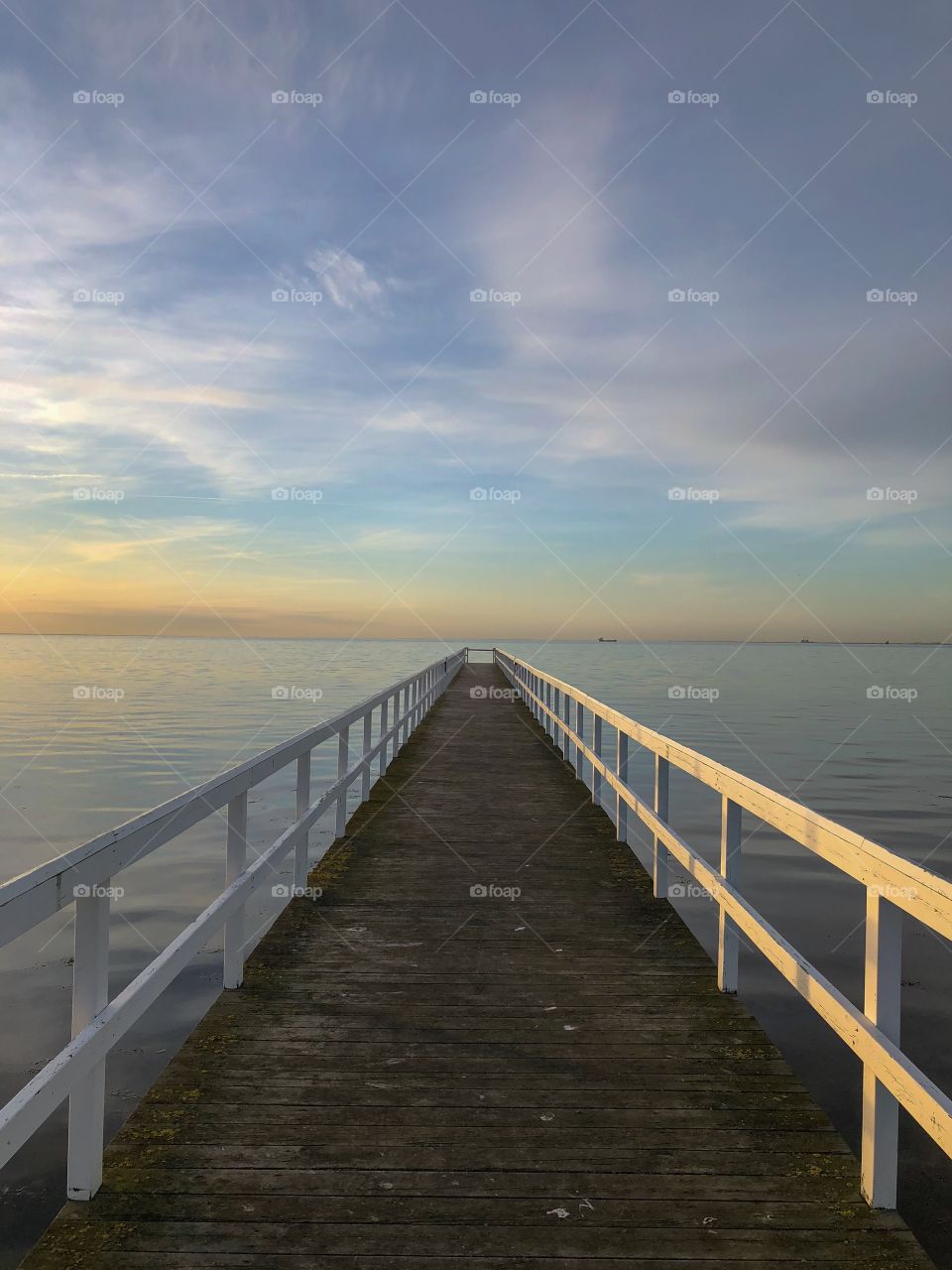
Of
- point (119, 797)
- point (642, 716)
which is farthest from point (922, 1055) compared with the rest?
point (642, 716)

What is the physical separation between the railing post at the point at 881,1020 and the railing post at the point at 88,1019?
7.52ft

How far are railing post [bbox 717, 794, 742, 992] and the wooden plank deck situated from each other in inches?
4.8

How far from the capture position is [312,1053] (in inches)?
151

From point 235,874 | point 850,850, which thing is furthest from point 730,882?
point 235,874

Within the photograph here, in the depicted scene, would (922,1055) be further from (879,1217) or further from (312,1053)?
(312,1053)

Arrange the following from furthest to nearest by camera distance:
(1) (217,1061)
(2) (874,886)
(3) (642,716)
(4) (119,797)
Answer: (3) (642,716) < (4) (119,797) < (1) (217,1061) < (2) (874,886)

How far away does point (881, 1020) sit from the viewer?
270 cm

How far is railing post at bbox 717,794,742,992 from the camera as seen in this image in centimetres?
429

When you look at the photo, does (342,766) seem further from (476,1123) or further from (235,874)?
(476,1123)

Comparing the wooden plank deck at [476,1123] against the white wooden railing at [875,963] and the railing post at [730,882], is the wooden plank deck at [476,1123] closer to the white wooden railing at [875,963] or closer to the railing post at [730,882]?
the railing post at [730,882]

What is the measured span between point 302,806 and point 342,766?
1381mm

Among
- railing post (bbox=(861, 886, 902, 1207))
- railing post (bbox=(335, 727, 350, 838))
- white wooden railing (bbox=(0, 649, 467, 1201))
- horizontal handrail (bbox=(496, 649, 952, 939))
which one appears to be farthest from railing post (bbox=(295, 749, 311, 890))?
railing post (bbox=(861, 886, 902, 1207))

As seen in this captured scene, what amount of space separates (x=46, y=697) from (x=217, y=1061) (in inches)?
1696

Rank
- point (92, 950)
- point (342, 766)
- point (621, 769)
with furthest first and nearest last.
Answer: point (621, 769), point (342, 766), point (92, 950)
